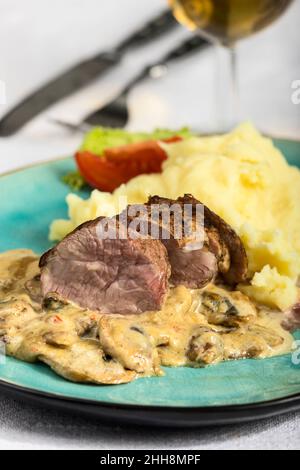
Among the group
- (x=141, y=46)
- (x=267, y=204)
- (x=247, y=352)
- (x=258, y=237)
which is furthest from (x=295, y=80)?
(x=247, y=352)

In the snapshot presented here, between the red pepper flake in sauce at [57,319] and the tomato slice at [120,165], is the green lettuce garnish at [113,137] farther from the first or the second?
the red pepper flake in sauce at [57,319]

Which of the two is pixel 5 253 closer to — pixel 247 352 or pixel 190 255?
pixel 190 255

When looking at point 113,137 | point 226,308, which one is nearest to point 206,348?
point 226,308

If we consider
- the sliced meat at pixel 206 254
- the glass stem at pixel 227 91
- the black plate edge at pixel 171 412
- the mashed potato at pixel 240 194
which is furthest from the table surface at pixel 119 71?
the black plate edge at pixel 171 412

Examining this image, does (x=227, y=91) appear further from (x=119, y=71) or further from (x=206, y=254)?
(x=206, y=254)

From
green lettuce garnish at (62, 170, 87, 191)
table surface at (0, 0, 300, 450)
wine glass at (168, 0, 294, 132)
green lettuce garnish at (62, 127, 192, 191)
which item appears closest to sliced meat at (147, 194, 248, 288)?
green lettuce garnish at (62, 170, 87, 191)

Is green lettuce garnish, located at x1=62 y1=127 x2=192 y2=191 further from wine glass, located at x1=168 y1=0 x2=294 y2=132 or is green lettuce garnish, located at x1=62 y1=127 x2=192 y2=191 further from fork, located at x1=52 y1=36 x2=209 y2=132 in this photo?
fork, located at x1=52 y1=36 x2=209 y2=132
